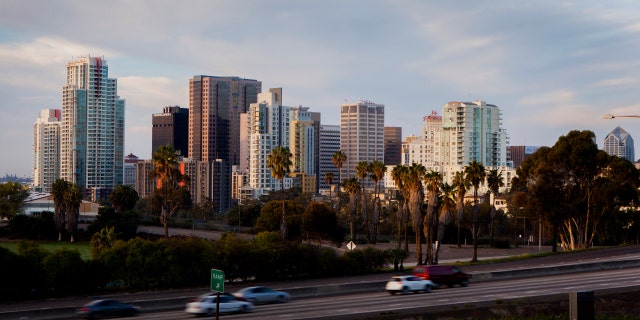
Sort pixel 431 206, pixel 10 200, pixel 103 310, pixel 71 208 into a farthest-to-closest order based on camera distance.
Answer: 1. pixel 10 200
2. pixel 71 208
3. pixel 431 206
4. pixel 103 310

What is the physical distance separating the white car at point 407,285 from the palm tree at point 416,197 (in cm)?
2695

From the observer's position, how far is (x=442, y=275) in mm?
50844

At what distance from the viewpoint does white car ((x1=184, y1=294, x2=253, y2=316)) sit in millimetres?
40188

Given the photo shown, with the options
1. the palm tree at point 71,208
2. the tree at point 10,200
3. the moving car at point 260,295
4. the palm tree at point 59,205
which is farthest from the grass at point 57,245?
the moving car at point 260,295

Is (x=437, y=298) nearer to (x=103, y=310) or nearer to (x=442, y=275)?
(x=442, y=275)

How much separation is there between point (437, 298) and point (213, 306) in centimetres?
1222

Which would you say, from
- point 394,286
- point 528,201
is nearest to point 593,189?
point 528,201

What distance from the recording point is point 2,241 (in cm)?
11288

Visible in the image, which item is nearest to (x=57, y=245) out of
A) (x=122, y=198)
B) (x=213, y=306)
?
(x=122, y=198)

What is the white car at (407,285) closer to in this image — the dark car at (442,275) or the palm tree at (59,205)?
the dark car at (442,275)

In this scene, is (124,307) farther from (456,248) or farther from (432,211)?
(456,248)

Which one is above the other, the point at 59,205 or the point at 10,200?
the point at 59,205

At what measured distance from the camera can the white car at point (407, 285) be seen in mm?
47869

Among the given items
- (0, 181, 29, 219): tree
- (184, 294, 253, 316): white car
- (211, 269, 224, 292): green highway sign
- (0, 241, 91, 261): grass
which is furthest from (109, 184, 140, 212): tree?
(211, 269, 224, 292): green highway sign
